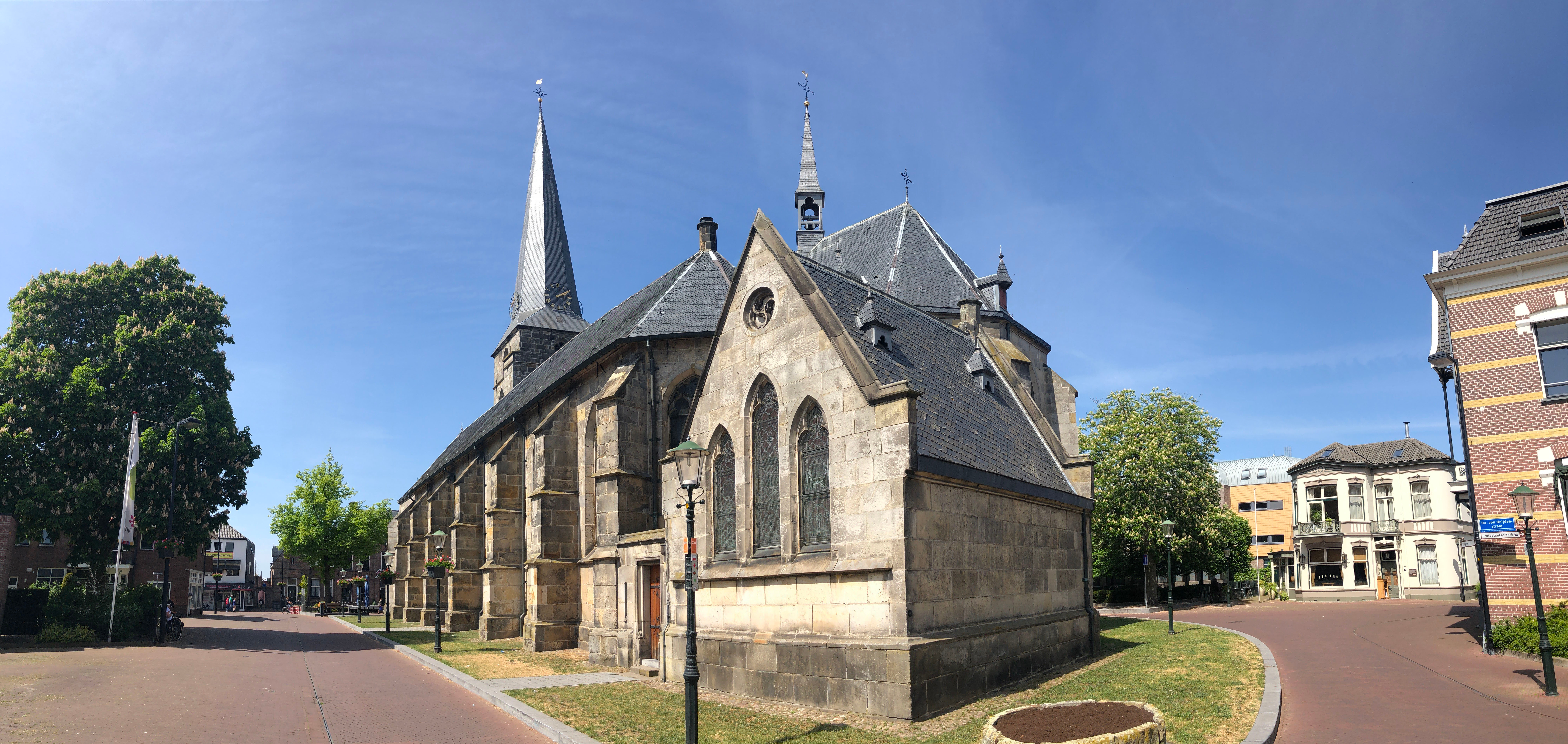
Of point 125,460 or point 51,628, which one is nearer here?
point 51,628

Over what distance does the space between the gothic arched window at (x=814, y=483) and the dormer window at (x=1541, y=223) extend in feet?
54.0

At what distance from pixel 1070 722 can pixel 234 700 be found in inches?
582

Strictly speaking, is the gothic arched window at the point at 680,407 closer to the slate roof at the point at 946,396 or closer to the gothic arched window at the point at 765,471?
the slate roof at the point at 946,396

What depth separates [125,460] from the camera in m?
29.7

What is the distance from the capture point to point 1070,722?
29.6 feet

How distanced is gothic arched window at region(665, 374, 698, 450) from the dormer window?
65.8ft

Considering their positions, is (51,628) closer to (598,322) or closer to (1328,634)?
(598,322)

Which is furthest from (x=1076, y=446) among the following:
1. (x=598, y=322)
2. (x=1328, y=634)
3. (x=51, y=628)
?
(x=51, y=628)

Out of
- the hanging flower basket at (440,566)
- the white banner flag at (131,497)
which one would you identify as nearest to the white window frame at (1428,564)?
the hanging flower basket at (440,566)

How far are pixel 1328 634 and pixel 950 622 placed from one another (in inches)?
663

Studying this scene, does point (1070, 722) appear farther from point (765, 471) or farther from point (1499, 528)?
point (1499, 528)

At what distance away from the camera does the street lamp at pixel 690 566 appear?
34.4 ft

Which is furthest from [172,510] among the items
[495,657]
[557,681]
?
[557,681]

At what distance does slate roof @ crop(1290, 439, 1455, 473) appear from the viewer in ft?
161
